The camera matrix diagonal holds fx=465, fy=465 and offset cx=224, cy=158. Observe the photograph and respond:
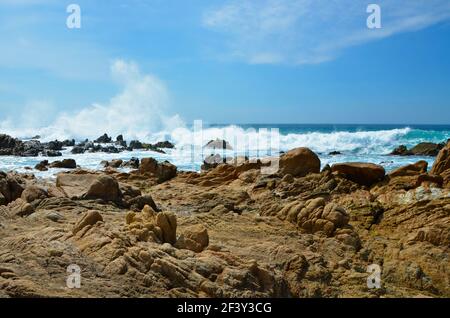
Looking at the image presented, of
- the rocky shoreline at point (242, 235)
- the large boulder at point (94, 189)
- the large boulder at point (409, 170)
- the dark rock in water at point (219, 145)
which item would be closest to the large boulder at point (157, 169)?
the rocky shoreline at point (242, 235)

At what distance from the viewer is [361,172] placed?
1327 cm

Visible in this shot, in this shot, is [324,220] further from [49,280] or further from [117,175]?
[117,175]

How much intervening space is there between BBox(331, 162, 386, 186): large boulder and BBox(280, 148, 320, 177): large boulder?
0.68 metres

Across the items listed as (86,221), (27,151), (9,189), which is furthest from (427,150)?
(86,221)

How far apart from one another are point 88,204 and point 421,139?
49.2 m

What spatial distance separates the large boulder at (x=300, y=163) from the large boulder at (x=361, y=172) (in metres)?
0.68

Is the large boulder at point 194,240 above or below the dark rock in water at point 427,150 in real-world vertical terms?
below

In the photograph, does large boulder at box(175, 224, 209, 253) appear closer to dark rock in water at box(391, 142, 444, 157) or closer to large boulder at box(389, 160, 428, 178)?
large boulder at box(389, 160, 428, 178)

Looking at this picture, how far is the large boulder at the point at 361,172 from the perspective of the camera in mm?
13070

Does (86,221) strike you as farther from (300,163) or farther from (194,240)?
(300,163)

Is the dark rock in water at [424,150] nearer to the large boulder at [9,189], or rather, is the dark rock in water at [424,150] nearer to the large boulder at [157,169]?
→ the large boulder at [157,169]

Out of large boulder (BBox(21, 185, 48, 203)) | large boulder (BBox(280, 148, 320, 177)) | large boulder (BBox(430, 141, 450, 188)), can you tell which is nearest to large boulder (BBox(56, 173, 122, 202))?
large boulder (BBox(21, 185, 48, 203))

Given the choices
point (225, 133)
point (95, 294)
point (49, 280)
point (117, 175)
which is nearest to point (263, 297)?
point (95, 294)
